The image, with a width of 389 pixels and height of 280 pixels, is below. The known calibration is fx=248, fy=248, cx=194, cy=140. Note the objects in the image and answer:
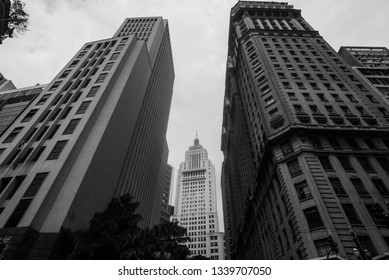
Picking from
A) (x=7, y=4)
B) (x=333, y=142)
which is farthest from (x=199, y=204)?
(x=7, y=4)

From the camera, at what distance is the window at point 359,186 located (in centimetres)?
2917

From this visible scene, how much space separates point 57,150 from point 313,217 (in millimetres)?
32659

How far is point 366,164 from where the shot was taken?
32688mm

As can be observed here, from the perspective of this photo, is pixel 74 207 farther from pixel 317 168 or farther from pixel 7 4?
pixel 317 168

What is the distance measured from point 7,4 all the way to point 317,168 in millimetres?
33542

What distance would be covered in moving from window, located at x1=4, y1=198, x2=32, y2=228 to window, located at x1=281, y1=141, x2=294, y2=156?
1262 inches

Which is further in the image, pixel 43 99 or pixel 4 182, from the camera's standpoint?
pixel 43 99

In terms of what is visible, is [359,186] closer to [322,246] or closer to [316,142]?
[316,142]

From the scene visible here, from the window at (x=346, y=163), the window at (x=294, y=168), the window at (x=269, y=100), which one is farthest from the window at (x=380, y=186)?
the window at (x=269, y=100)

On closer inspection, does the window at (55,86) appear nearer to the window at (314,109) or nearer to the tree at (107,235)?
the tree at (107,235)

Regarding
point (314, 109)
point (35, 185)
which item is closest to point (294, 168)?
point (314, 109)

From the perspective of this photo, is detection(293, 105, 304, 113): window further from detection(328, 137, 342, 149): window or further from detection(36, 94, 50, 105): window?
detection(36, 94, 50, 105): window

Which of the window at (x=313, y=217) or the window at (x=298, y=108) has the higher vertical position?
the window at (x=298, y=108)

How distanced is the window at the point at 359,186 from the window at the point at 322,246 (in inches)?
328
